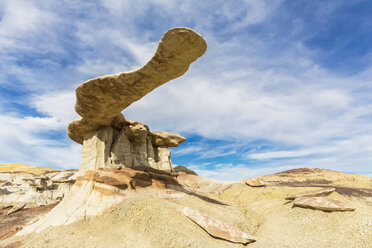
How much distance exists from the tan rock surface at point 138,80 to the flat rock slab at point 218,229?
208 inches

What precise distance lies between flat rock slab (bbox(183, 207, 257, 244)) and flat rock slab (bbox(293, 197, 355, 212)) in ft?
8.24

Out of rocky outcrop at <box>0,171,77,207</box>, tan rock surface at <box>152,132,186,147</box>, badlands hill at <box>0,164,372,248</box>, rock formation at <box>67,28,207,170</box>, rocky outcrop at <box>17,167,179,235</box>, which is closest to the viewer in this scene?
badlands hill at <box>0,164,372,248</box>

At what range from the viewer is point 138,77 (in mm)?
7633

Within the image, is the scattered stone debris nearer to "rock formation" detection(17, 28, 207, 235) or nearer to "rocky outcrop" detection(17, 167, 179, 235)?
"rock formation" detection(17, 28, 207, 235)

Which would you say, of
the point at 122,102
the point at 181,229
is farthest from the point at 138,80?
the point at 181,229

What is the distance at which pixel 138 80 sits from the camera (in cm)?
780

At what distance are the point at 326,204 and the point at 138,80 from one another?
8.14m

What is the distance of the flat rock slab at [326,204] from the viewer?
6.12 m

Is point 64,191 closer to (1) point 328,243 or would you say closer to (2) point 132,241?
(2) point 132,241

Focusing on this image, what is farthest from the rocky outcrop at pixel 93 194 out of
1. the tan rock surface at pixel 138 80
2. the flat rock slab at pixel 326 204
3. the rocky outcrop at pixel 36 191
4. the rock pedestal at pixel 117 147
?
the rocky outcrop at pixel 36 191

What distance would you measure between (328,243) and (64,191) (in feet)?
61.6

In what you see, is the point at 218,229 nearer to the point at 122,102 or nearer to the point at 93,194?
the point at 93,194

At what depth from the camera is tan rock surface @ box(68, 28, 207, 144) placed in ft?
20.0

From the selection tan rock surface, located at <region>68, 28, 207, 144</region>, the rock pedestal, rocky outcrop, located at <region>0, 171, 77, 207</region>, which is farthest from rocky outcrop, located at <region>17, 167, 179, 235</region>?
rocky outcrop, located at <region>0, 171, 77, 207</region>
